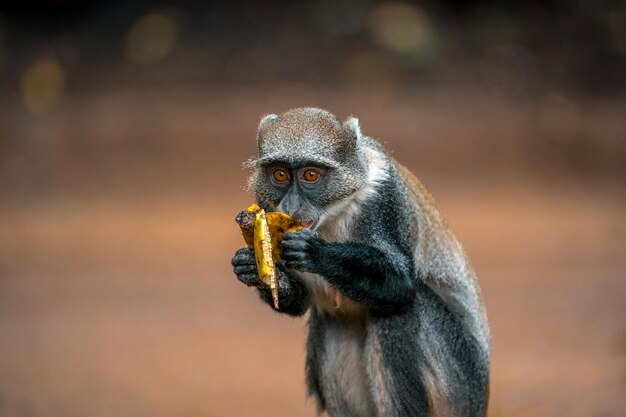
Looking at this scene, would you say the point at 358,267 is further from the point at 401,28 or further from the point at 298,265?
the point at 401,28

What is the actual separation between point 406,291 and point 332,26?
53.4ft

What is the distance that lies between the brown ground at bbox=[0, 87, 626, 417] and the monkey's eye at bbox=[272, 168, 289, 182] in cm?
516

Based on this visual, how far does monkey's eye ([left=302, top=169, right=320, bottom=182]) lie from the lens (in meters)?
7.14

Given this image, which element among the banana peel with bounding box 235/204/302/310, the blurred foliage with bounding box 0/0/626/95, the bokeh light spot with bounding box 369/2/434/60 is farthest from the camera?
the bokeh light spot with bounding box 369/2/434/60

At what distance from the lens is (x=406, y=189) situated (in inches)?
314

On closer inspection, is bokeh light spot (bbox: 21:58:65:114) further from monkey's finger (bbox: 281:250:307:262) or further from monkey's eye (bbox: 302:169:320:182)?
monkey's finger (bbox: 281:250:307:262)

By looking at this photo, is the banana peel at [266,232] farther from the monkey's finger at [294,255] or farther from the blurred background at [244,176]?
the blurred background at [244,176]

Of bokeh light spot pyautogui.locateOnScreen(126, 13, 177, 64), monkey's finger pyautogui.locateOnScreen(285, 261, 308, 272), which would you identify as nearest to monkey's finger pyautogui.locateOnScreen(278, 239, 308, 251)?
monkey's finger pyautogui.locateOnScreen(285, 261, 308, 272)

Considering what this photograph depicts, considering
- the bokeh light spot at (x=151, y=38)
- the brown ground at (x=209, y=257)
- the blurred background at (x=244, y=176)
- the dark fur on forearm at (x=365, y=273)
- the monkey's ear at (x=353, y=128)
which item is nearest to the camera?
the dark fur on forearm at (x=365, y=273)

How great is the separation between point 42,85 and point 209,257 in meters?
7.07

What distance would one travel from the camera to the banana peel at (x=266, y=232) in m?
6.72

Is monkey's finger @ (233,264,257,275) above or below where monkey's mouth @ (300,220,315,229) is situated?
below

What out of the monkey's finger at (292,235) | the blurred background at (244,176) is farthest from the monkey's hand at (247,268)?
the blurred background at (244,176)

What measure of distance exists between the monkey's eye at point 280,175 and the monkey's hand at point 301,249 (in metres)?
0.49
